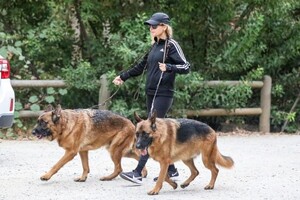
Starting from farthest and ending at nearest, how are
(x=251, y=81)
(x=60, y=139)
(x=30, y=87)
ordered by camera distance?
(x=251, y=81) < (x=30, y=87) < (x=60, y=139)

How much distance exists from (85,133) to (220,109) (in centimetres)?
640

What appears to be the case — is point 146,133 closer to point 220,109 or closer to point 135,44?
point 135,44

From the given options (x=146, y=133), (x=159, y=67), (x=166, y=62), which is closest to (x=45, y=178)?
(x=146, y=133)

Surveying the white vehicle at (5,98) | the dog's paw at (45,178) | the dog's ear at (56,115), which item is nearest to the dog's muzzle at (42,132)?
the dog's ear at (56,115)

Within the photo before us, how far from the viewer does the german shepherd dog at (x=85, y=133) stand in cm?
1009

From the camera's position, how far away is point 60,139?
10.2 metres

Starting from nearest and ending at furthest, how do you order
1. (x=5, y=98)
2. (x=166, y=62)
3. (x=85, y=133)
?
(x=166, y=62) → (x=85, y=133) → (x=5, y=98)

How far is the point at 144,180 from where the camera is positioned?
34.8 feet

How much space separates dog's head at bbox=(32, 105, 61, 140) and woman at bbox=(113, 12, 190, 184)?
0.97m

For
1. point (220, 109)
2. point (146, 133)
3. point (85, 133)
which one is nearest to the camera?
point (146, 133)

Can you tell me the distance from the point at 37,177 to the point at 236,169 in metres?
2.88

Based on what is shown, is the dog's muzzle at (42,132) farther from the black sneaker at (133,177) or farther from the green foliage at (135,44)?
the green foliage at (135,44)

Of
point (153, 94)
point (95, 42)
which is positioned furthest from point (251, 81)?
point (153, 94)

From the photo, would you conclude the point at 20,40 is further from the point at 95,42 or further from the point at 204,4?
the point at 204,4
